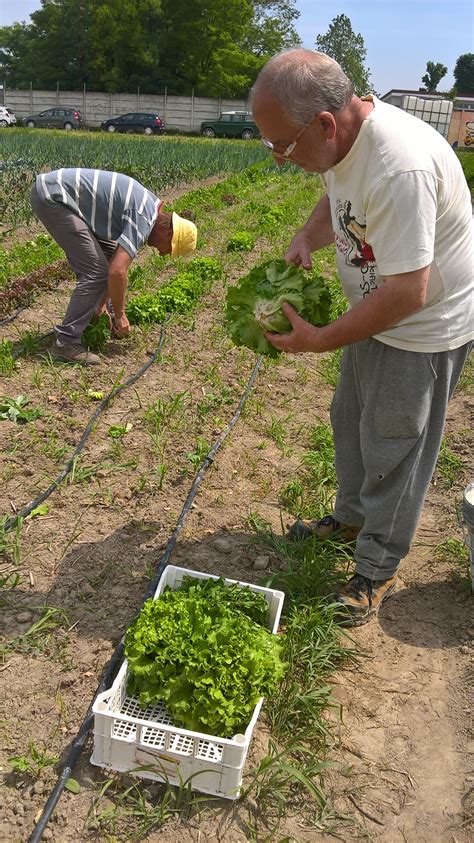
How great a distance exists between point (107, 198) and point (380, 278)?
124 inches

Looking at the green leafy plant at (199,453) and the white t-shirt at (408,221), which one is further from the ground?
the white t-shirt at (408,221)

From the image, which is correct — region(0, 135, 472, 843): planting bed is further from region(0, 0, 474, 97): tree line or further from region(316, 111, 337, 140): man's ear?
region(0, 0, 474, 97): tree line

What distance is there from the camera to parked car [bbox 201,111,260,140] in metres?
40.4

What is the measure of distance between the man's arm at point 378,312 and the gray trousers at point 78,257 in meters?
3.00

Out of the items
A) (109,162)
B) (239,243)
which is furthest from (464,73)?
(239,243)

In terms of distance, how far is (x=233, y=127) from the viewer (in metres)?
40.7

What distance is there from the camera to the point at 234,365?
6.02m

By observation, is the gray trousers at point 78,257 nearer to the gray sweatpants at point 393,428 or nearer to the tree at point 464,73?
the gray sweatpants at point 393,428

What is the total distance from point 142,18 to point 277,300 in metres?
58.1

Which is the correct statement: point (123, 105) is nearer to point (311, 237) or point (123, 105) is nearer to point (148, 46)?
point (148, 46)

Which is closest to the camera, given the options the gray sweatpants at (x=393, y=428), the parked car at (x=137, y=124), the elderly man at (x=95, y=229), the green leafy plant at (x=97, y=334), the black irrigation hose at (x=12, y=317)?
the gray sweatpants at (x=393, y=428)

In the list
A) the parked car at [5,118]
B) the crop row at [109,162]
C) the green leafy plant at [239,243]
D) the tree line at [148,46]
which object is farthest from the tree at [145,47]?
the green leafy plant at [239,243]

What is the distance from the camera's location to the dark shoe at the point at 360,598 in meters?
3.19

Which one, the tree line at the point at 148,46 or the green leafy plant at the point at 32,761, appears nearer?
the green leafy plant at the point at 32,761
